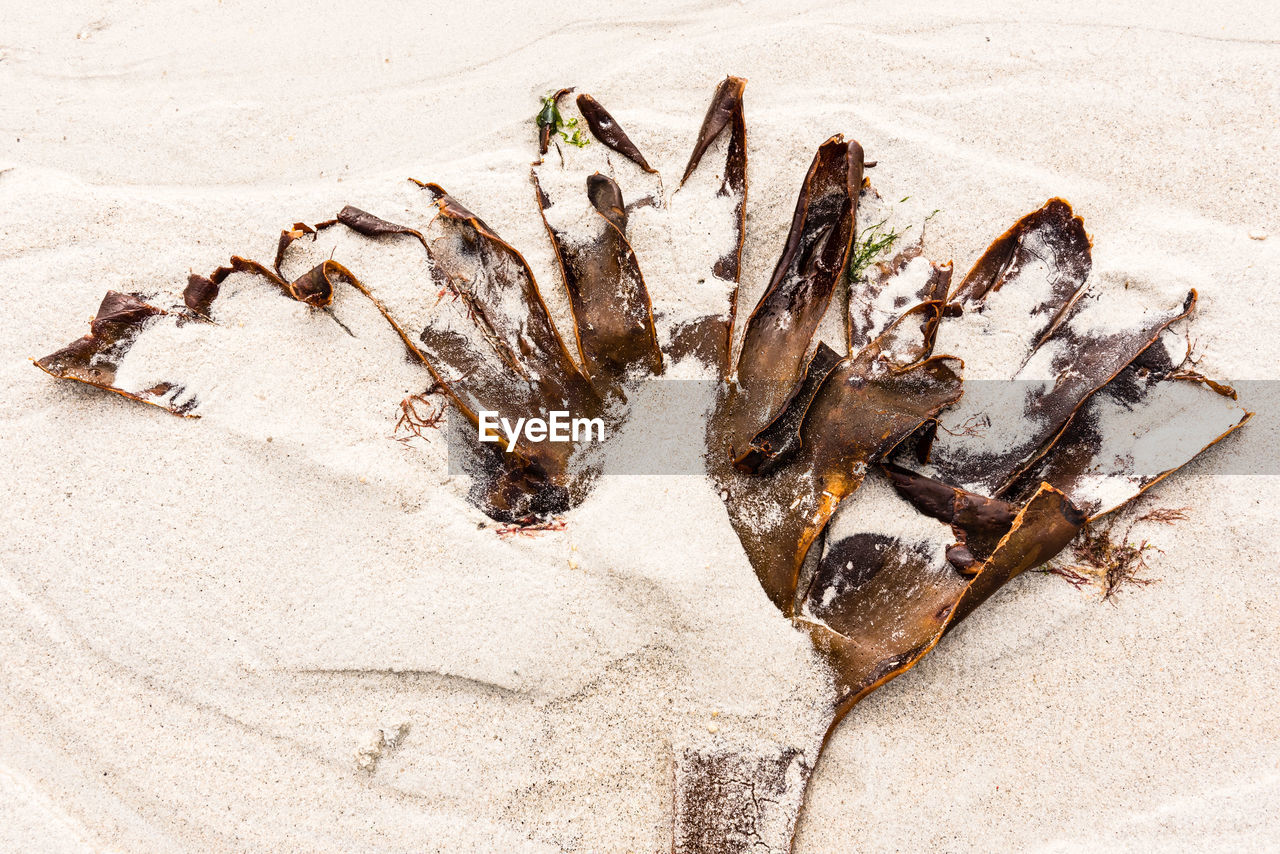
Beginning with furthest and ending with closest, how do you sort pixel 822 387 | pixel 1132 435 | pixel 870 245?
pixel 870 245, pixel 1132 435, pixel 822 387

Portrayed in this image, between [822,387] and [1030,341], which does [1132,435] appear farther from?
[822,387]

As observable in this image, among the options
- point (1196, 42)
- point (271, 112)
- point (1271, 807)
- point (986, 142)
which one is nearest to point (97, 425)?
point (271, 112)

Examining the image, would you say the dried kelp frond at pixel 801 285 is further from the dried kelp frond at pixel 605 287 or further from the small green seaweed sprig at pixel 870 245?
the dried kelp frond at pixel 605 287

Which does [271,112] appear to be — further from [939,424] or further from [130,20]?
[939,424]

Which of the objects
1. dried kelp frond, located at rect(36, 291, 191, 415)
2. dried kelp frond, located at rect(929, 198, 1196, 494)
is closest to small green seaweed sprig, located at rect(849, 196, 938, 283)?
dried kelp frond, located at rect(929, 198, 1196, 494)

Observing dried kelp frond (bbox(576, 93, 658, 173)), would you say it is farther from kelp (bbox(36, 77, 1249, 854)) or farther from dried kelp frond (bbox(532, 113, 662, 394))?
dried kelp frond (bbox(532, 113, 662, 394))

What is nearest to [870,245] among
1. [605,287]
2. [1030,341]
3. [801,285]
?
[801,285]

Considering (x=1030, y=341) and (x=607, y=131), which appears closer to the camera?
(x=1030, y=341)

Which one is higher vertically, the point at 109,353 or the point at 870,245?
the point at 870,245
